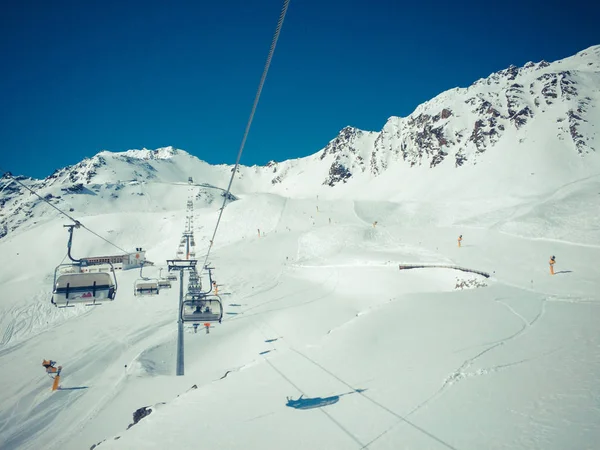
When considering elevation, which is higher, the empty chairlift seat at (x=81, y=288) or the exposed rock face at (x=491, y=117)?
the exposed rock face at (x=491, y=117)

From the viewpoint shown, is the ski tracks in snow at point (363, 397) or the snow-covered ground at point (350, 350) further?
the snow-covered ground at point (350, 350)

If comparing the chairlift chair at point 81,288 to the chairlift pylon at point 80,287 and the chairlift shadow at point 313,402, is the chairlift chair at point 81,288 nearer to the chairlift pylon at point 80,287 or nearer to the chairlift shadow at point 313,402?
the chairlift pylon at point 80,287

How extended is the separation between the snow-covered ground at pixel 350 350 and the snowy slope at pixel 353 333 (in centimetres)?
8

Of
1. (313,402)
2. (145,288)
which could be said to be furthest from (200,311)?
(313,402)

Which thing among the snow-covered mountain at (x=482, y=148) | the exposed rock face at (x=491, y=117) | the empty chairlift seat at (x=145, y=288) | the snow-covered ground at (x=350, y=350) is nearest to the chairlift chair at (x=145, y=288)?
the empty chairlift seat at (x=145, y=288)

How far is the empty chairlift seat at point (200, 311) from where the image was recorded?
568 inches

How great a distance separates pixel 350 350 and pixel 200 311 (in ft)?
21.8

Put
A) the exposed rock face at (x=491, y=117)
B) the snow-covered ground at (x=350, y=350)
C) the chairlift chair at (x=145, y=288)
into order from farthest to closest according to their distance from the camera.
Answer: the exposed rock face at (x=491, y=117) < the chairlift chair at (x=145, y=288) < the snow-covered ground at (x=350, y=350)

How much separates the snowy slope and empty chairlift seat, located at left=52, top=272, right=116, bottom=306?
4.60 meters

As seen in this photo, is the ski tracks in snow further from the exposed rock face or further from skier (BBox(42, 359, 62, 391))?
the exposed rock face

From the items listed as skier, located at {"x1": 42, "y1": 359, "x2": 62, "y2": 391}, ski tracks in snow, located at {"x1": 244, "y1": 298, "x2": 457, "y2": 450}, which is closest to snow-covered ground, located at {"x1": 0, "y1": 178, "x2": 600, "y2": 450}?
ski tracks in snow, located at {"x1": 244, "y1": 298, "x2": 457, "y2": 450}

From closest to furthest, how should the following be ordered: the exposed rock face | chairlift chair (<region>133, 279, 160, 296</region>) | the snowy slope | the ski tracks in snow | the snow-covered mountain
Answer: the ski tracks in snow
the snowy slope
chairlift chair (<region>133, 279, 160, 296</region>)
the snow-covered mountain
the exposed rock face

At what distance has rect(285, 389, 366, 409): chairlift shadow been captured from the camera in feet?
28.5

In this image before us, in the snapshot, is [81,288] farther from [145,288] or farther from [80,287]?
[145,288]
